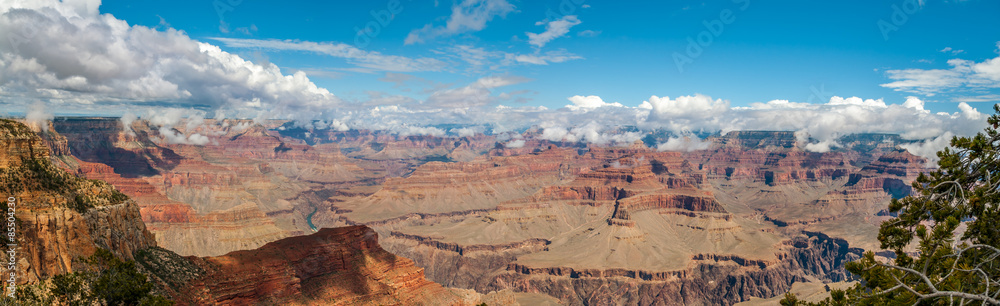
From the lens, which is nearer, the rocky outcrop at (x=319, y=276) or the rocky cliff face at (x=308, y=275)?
the rocky cliff face at (x=308, y=275)

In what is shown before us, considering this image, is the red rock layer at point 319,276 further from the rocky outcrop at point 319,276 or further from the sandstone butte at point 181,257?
the sandstone butte at point 181,257

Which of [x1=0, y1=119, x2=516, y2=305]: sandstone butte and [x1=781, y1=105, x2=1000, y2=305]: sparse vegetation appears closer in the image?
[x1=781, y1=105, x2=1000, y2=305]: sparse vegetation

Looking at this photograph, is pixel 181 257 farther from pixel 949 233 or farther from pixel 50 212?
pixel 949 233

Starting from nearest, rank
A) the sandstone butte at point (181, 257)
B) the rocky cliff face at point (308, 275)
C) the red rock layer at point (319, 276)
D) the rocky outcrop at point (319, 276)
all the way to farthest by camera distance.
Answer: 1. the sandstone butte at point (181, 257)
2. the rocky cliff face at point (308, 275)
3. the rocky outcrop at point (319, 276)
4. the red rock layer at point (319, 276)

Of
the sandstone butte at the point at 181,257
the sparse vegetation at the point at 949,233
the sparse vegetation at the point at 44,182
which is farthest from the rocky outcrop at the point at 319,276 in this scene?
the sparse vegetation at the point at 949,233

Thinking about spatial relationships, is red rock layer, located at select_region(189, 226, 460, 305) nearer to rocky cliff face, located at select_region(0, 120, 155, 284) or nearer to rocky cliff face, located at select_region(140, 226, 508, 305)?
rocky cliff face, located at select_region(140, 226, 508, 305)

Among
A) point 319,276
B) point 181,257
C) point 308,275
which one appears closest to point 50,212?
point 181,257

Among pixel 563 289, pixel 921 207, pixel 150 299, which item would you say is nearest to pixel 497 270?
pixel 563 289

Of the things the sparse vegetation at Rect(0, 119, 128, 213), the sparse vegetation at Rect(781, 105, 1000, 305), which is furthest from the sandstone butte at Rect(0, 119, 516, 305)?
the sparse vegetation at Rect(781, 105, 1000, 305)
